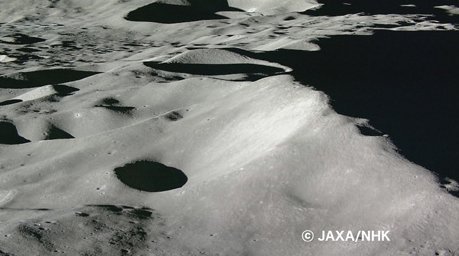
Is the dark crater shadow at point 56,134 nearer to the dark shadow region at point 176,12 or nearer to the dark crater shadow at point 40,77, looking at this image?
the dark crater shadow at point 40,77

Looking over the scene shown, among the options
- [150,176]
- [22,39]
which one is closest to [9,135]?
[150,176]

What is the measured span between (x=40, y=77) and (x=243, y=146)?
7.16ft

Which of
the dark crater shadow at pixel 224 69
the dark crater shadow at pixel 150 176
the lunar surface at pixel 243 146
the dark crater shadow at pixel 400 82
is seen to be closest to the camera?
the lunar surface at pixel 243 146

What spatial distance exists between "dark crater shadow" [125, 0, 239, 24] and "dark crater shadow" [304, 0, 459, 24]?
2.89 feet

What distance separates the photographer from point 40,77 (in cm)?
401

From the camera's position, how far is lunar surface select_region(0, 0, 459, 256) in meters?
1.70

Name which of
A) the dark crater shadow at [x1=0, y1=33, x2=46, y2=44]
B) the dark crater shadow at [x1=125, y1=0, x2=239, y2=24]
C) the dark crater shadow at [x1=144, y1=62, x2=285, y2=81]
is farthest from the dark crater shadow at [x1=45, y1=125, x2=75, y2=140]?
the dark crater shadow at [x1=125, y1=0, x2=239, y2=24]

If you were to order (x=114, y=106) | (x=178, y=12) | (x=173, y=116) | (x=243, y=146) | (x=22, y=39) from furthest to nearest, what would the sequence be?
(x=178, y=12) < (x=22, y=39) < (x=114, y=106) < (x=173, y=116) < (x=243, y=146)

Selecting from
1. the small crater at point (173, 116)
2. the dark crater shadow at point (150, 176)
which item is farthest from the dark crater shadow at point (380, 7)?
the dark crater shadow at point (150, 176)

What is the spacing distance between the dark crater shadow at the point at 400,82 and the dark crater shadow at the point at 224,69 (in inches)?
5.3

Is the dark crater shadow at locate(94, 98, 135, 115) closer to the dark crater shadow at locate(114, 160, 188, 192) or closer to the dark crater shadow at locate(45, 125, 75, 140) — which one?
the dark crater shadow at locate(45, 125, 75, 140)

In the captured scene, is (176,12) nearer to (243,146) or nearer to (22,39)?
(22,39)

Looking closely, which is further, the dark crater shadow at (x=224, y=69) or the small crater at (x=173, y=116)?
the dark crater shadow at (x=224, y=69)

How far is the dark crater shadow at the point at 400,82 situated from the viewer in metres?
2.00
